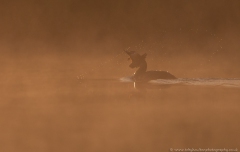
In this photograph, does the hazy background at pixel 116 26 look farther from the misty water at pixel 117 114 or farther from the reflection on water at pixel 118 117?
the reflection on water at pixel 118 117

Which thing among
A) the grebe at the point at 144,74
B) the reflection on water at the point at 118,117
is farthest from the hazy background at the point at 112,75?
the grebe at the point at 144,74

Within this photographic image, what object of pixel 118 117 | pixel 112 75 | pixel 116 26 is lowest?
pixel 118 117

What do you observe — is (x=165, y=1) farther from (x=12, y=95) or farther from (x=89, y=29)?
(x=12, y=95)

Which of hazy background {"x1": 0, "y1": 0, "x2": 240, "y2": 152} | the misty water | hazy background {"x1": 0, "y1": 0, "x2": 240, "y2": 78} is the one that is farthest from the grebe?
hazy background {"x1": 0, "y1": 0, "x2": 240, "y2": 78}

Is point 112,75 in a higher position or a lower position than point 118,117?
higher

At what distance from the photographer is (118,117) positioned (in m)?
9.38

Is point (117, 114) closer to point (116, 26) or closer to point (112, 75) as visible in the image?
point (112, 75)

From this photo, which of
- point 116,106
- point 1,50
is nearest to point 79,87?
point 116,106

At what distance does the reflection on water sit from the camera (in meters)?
7.55

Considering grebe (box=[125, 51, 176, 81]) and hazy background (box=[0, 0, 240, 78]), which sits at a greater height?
hazy background (box=[0, 0, 240, 78])

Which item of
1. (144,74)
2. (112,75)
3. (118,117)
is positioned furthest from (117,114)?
(112,75)

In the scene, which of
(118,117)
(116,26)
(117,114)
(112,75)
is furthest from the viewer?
(116,26)

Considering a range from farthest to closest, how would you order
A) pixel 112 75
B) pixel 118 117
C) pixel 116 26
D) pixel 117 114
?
pixel 116 26 < pixel 112 75 < pixel 117 114 < pixel 118 117

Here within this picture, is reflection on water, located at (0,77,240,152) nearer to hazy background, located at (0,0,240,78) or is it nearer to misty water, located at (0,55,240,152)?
misty water, located at (0,55,240,152)
